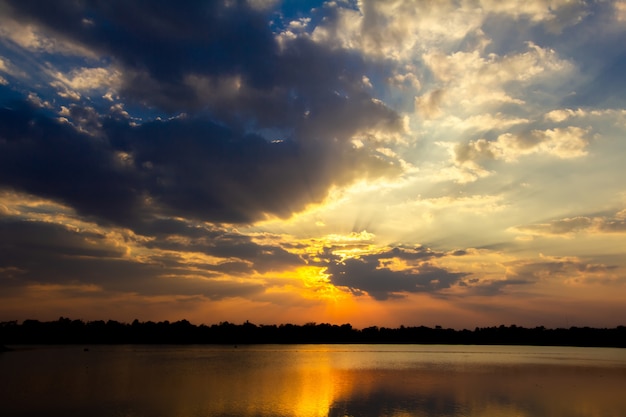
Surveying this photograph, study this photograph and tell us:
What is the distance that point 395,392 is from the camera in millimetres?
44938

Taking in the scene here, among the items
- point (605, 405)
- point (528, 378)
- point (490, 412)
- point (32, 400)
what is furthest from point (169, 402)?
point (528, 378)

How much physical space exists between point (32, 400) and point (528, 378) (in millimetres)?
56032

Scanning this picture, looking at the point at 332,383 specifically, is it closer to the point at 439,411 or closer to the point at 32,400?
the point at 439,411

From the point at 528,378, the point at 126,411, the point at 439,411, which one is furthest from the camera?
the point at 528,378

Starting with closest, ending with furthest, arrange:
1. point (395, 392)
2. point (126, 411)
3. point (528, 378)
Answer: point (126, 411)
point (395, 392)
point (528, 378)

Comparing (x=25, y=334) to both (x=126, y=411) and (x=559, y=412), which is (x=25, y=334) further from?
(x=559, y=412)

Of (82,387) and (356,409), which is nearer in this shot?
(356,409)

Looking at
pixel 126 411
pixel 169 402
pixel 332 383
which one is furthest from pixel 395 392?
pixel 126 411

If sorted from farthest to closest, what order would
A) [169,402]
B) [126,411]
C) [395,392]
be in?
[395,392] → [169,402] → [126,411]

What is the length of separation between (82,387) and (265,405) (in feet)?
70.6

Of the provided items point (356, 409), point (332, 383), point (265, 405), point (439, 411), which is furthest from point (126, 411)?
point (332, 383)

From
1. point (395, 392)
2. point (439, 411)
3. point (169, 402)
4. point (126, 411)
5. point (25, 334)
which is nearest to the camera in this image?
point (126, 411)

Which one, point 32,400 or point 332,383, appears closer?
point 32,400

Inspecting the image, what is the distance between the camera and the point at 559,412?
1409 inches
